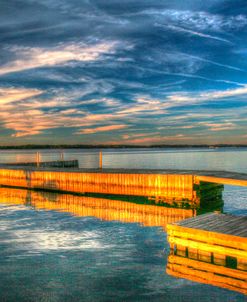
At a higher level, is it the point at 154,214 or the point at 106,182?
the point at 106,182

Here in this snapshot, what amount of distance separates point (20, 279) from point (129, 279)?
3.63 meters

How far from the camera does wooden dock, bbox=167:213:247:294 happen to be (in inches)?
Answer: 439

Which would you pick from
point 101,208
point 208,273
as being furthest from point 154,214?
point 208,273

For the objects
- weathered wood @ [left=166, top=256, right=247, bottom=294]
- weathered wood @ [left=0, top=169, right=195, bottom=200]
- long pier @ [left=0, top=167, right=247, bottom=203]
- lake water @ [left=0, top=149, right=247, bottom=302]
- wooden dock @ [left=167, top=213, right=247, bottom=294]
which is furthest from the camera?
weathered wood @ [left=0, top=169, right=195, bottom=200]

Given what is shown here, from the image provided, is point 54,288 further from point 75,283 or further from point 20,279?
point 20,279

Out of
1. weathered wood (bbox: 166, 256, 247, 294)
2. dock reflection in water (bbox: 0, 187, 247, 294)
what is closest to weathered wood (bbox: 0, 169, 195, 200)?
dock reflection in water (bbox: 0, 187, 247, 294)

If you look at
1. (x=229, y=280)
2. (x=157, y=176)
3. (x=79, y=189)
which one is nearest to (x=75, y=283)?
(x=229, y=280)

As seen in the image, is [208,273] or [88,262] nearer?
[208,273]

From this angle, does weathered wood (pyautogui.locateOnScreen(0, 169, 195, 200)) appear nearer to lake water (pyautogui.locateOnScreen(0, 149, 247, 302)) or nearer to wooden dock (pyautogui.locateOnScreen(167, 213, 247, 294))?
lake water (pyautogui.locateOnScreen(0, 149, 247, 302))

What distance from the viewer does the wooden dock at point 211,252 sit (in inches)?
439

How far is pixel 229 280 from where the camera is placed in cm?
1091

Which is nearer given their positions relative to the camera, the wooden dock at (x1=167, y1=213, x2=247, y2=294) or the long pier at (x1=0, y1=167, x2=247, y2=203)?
the wooden dock at (x1=167, y1=213, x2=247, y2=294)

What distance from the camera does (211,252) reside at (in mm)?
12391

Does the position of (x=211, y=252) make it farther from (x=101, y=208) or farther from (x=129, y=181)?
(x=129, y=181)
